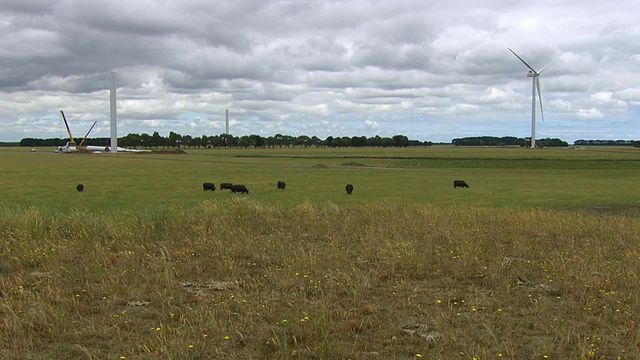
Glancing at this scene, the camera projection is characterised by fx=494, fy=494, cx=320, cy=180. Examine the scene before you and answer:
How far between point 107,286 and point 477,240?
9.81 metres

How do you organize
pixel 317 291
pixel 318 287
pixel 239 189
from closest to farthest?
pixel 317 291 → pixel 318 287 → pixel 239 189

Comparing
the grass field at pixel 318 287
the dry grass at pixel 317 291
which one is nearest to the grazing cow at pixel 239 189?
the grass field at pixel 318 287

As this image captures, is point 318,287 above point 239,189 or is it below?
above

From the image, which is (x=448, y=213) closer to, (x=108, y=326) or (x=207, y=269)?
(x=207, y=269)

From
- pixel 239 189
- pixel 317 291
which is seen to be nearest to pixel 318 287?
pixel 317 291

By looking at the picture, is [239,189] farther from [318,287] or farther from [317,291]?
[317,291]

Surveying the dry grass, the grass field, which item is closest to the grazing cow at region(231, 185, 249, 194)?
the grass field

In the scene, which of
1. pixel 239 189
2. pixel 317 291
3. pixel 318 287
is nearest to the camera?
pixel 317 291

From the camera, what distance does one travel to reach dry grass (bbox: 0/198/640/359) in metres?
7.02

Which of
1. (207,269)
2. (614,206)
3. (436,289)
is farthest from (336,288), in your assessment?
(614,206)

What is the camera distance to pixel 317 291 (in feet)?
31.1

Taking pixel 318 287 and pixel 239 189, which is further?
pixel 239 189

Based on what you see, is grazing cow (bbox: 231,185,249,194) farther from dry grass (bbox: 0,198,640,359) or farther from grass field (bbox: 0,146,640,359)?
dry grass (bbox: 0,198,640,359)

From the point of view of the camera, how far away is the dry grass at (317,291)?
23.0ft
